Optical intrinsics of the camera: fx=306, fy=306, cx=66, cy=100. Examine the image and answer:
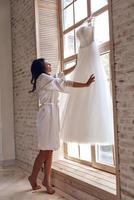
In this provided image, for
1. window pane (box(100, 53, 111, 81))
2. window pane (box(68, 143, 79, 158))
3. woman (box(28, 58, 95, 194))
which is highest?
window pane (box(100, 53, 111, 81))

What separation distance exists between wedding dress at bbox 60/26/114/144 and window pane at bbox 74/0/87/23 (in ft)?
1.54

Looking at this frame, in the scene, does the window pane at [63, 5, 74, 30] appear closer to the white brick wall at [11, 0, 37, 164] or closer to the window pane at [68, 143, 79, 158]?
the white brick wall at [11, 0, 37, 164]

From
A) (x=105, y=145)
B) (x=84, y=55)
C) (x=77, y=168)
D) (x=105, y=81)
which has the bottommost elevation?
(x=77, y=168)

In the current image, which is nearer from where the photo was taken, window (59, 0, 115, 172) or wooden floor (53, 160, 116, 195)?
wooden floor (53, 160, 116, 195)

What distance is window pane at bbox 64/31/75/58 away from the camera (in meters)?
4.02

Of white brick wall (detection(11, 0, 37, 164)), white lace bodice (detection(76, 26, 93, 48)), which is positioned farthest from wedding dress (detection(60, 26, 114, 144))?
white brick wall (detection(11, 0, 37, 164))

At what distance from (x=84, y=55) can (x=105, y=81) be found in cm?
39

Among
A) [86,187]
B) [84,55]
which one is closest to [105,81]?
[84,55]

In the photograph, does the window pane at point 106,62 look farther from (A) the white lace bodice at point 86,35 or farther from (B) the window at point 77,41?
(A) the white lace bodice at point 86,35

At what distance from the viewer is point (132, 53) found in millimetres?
2328

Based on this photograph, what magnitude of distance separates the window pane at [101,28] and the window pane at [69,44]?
69 cm

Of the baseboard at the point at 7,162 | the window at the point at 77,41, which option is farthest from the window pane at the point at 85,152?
the baseboard at the point at 7,162

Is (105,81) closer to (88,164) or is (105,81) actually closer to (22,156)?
(88,164)

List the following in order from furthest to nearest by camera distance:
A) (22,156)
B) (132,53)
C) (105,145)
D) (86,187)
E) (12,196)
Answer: (22,156), (12,196), (105,145), (86,187), (132,53)
